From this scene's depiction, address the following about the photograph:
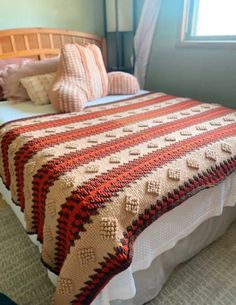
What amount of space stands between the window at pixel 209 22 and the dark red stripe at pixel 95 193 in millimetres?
1548

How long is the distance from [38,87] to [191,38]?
5.15 ft

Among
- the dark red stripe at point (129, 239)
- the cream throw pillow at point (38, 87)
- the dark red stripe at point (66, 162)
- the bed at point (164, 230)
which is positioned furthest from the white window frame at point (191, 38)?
the dark red stripe at point (129, 239)

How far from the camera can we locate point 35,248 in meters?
1.48

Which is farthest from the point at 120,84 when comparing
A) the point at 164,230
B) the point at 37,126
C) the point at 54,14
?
the point at 164,230

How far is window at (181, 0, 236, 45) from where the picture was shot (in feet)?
6.77

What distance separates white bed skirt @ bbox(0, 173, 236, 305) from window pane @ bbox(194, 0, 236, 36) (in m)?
1.55

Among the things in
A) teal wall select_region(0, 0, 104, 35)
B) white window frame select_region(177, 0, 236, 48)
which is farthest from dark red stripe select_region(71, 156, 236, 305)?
teal wall select_region(0, 0, 104, 35)

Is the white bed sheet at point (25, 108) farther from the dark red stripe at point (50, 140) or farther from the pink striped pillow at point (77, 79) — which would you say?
the dark red stripe at point (50, 140)

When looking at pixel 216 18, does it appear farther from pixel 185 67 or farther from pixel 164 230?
pixel 164 230

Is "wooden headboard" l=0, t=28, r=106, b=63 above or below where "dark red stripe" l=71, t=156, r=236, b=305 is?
above

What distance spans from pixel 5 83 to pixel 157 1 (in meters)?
1.71

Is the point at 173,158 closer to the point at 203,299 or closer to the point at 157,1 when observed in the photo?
the point at 203,299

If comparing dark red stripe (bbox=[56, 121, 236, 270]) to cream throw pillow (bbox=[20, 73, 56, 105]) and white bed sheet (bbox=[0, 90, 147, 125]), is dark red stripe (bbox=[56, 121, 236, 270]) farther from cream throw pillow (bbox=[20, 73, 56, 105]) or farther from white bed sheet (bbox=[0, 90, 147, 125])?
cream throw pillow (bbox=[20, 73, 56, 105])

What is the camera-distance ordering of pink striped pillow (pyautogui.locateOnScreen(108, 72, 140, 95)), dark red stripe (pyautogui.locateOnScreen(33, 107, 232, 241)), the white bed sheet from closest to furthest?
dark red stripe (pyautogui.locateOnScreen(33, 107, 232, 241))
the white bed sheet
pink striped pillow (pyautogui.locateOnScreen(108, 72, 140, 95))
